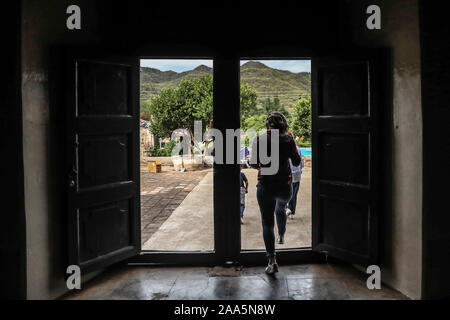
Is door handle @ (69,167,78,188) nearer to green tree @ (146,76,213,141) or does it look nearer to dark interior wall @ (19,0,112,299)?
dark interior wall @ (19,0,112,299)

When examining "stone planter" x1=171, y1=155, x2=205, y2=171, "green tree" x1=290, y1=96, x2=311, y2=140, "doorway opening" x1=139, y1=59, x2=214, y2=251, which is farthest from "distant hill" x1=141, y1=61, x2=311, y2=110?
"stone planter" x1=171, y1=155, x2=205, y2=171

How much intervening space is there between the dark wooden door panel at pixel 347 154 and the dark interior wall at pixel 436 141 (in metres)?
0.48

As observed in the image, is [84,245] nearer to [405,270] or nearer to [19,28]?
[19,28]

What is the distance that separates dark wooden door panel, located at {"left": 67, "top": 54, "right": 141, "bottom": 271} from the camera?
3.23 m

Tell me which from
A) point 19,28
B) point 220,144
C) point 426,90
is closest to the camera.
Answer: point 19,28

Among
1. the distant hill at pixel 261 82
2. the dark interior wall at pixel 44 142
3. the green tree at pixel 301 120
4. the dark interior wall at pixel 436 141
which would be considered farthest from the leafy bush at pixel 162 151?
the dark interior wall at pixel 436 141

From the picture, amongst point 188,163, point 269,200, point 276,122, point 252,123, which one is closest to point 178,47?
point 276,122

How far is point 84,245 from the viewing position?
3.33 m

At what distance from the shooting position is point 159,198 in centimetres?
970

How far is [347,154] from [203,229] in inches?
131

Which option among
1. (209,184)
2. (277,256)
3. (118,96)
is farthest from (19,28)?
(209,184)

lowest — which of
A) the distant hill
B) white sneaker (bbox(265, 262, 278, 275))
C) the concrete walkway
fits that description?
the concrete walkway

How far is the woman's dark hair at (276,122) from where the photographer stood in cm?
347
